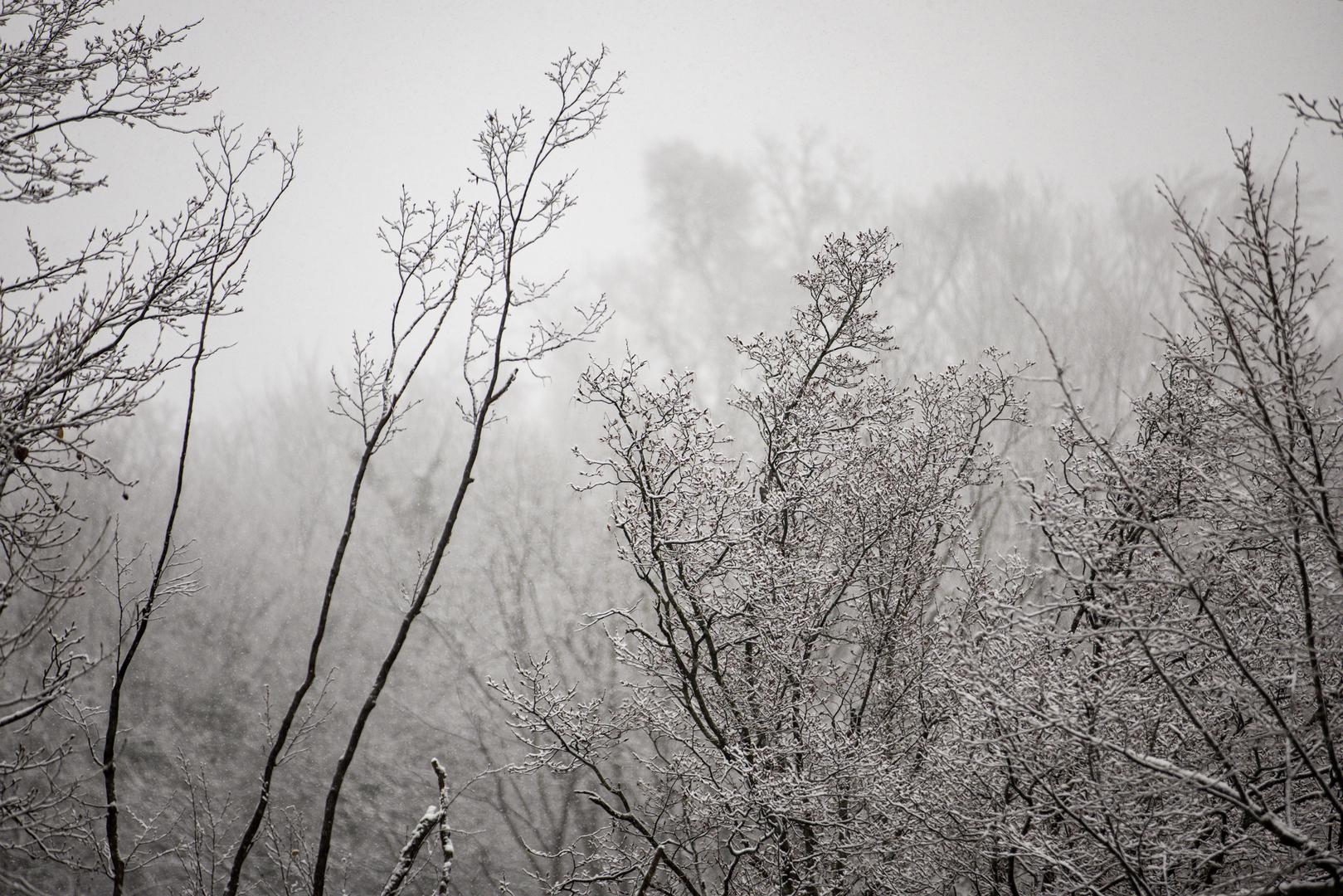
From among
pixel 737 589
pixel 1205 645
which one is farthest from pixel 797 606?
pixel 1205 645

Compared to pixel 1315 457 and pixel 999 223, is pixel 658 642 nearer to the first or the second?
pixel 1315 457

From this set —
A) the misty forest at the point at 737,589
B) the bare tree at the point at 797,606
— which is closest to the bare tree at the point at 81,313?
the misty forest at the point at 737,589

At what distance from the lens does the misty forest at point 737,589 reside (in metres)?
2.78

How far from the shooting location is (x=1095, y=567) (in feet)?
8.57

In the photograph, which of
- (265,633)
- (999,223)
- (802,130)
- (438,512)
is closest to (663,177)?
(802,130)

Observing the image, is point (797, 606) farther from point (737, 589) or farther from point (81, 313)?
point (81, 313)

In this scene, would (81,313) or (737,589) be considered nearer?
(81,313)

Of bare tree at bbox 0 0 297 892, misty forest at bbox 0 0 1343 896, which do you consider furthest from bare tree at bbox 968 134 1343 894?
bare tree at bbox 0 0 297 892

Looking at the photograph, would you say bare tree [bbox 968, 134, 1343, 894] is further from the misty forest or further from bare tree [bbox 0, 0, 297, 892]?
bare tree [bbox 0, 0, 297, 892]

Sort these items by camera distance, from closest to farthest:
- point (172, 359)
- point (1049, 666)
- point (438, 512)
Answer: point (172, 359) → point (1049, 666) → point (438, 512)

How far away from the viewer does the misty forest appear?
2779 millimetres

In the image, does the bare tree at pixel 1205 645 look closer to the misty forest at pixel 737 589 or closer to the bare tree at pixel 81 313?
the misty forest at pixel 737 589

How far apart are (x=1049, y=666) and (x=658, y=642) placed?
9.76ft

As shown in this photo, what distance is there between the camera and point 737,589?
18.2ft
